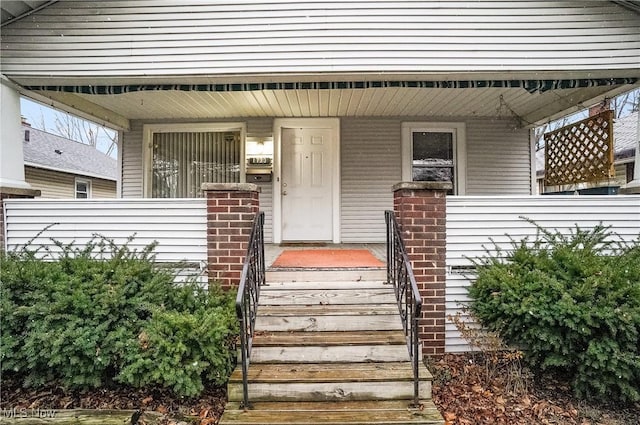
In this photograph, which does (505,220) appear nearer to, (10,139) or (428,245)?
(428,245)

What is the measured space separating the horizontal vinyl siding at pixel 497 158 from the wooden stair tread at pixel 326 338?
400 centimetres

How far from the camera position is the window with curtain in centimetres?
625

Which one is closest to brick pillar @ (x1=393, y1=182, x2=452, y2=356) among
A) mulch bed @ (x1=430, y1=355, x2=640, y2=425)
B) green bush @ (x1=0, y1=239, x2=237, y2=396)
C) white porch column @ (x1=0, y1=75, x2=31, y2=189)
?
mulch bed @ (x1=430, y1=355, x2=640, y2=425)

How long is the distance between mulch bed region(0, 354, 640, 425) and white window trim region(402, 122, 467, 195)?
3.60 meters

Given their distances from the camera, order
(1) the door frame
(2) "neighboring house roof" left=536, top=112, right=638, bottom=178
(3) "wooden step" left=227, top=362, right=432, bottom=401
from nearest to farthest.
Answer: (3) "wooden step" left=227, top=362, right=432, bottom=401 → (1) the door frame → (2) "neighboring house roof" left=536, top=112, right=638, bottom=178

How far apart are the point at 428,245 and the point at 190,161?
14.9 ft

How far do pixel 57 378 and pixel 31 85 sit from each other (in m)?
3.35

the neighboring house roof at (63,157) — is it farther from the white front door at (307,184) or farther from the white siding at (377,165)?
the white front door at (307,184)

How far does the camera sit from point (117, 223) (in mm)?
3736

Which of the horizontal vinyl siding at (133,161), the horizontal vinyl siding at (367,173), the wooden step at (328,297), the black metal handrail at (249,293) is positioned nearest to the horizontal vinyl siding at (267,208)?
the horizontal vinyl siding at (367,173)

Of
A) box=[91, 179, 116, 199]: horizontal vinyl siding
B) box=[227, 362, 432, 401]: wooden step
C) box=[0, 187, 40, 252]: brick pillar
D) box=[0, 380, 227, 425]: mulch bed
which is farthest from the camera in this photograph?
box=[91, 179, 116, 199]: horizontal vinyl siding

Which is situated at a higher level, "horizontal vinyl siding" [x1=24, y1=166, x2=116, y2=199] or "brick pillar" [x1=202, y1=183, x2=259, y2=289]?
"horizontal vinyl siding" [x1=24, y1=166, x2=116, y2=199]

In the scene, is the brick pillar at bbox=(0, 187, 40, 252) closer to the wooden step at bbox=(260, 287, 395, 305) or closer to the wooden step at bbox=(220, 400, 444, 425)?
the wooden step at bbox=(260, 287, 395, 305)

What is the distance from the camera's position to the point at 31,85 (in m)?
4.17
